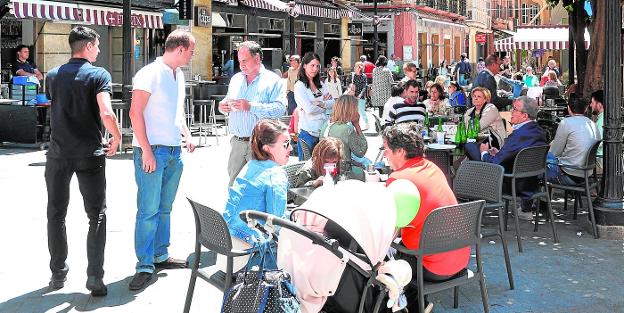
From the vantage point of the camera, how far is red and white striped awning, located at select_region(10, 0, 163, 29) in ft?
53.2

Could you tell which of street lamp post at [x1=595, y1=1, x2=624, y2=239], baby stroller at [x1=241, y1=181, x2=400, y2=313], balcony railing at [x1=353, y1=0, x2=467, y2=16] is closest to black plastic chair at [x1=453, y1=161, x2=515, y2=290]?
street lamp post at [x1=595, y1=1, x2=624, y2=239]

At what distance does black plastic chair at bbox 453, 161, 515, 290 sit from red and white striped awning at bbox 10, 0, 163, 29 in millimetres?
11996

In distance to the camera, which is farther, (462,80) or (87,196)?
(462,80)

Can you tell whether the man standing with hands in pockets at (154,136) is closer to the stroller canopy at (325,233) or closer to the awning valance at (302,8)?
the stroller canopy at (325,233)

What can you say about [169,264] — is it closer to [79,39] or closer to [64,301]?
[64,301]

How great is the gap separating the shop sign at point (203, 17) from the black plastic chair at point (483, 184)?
1889cm

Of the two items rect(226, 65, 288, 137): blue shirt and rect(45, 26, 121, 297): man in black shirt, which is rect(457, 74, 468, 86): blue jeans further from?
rect(45, 26, 121, 297): man in black shirt

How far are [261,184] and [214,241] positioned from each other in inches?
16.4

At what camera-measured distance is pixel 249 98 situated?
22.5 feet

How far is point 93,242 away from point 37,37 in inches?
574

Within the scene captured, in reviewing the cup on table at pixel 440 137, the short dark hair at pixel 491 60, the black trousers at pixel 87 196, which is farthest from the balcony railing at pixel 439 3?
the black trousers at pixel 87 196

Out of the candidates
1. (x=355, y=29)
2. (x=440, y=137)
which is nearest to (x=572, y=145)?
(x=440, y=137)

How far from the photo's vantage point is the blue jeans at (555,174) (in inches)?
328

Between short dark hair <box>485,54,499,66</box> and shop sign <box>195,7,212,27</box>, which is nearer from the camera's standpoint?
short dark hair <box>485,54,499,66</box>
